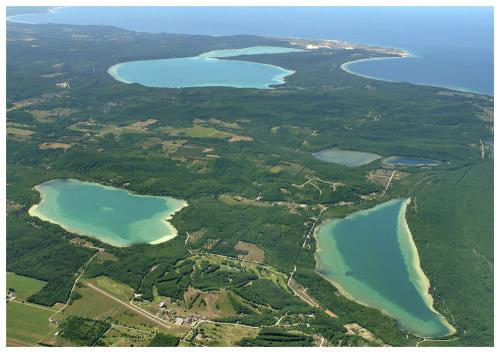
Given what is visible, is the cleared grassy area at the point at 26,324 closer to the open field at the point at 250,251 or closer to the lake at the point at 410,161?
the open field at the point at 250,251

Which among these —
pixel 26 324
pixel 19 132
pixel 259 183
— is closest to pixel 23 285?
pixel 26 324

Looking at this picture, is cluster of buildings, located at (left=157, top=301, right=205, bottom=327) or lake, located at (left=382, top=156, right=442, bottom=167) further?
lake, located at (left=382, top=156, right=442, bottom=167)

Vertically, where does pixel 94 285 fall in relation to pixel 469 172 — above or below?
below

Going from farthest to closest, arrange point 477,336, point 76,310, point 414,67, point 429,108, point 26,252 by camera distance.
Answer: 1. point 414,67
2. point 429,108
3. point 26,252
4. point 76,310
5. point 477,336

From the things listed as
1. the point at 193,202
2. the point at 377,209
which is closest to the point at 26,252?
the point at 193,202

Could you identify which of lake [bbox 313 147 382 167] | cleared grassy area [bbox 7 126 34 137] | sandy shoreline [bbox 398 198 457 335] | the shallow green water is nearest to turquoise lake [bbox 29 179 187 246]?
cleared grassy area [bbox 7 126 34 137]

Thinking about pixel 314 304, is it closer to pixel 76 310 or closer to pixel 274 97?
pixel 76 310

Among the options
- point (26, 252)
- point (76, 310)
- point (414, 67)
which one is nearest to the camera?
point (76, 310)

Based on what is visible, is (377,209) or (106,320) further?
(377,209)

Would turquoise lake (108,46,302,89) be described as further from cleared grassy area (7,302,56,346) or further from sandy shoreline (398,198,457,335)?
cleared grassy area (7,302,56,346)
